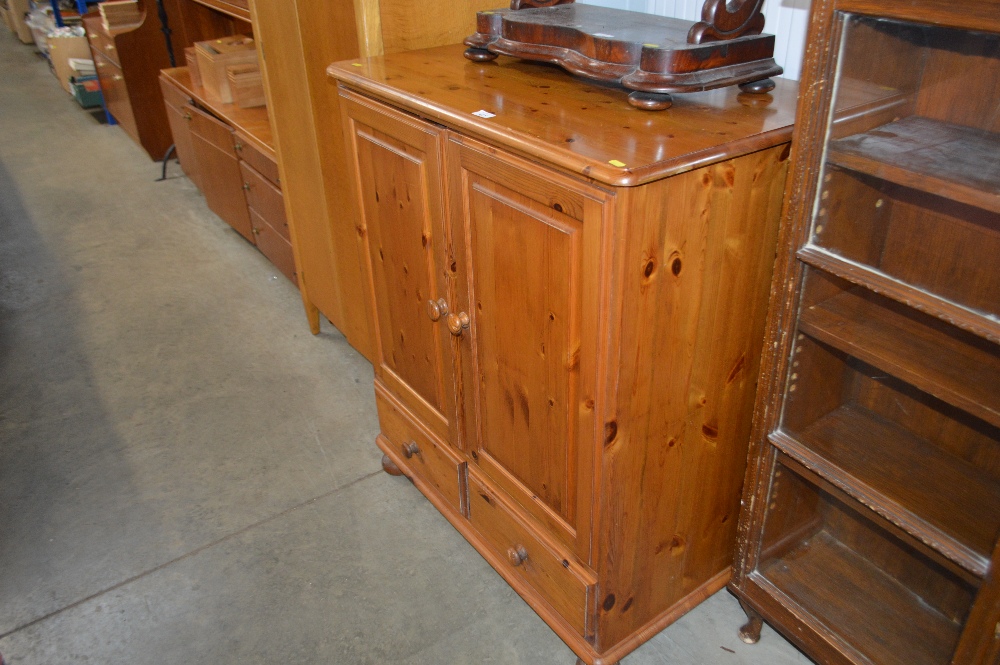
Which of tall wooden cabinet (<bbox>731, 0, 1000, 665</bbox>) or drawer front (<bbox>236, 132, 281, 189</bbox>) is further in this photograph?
drawer front (<bbox>236, 132, 281, 189</bbox>)

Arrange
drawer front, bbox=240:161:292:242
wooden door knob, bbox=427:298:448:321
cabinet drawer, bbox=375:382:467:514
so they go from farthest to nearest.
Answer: drawer front, bbox=240:161:292:242
cabinet drawer, bbox=375:382:467:514
wooden door knob, bbox=427:298:448:321

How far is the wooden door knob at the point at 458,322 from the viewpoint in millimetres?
1646

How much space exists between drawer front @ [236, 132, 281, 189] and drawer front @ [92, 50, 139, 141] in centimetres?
185

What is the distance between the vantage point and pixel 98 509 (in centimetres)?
226

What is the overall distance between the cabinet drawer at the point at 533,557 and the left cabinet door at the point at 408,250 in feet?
0.62

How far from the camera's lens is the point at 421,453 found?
83.4 inches

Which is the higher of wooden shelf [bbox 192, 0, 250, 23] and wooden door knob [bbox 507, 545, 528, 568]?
wooden shelf [bbox 192, 0, 250, 23]

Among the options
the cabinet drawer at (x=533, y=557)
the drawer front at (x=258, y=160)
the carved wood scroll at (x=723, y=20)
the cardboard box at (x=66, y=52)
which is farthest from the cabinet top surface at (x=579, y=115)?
the cardboard box at (x=66, y=52)

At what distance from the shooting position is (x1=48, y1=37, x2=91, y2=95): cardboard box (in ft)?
19.2

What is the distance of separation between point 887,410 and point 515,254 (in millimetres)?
837

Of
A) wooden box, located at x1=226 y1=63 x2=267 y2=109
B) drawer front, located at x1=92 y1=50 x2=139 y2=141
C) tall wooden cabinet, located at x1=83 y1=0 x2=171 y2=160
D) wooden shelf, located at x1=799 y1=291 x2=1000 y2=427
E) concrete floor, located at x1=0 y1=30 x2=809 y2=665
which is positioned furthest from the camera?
drawer front, located at x1=92 y1=50 x2=139 y2=141

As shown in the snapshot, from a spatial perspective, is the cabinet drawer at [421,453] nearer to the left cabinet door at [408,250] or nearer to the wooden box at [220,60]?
the left cabinet door at [408,250]

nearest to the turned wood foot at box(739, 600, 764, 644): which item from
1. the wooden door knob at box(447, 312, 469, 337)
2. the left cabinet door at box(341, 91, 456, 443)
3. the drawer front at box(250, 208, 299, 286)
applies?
the left cabinet door at box(341, 91, 456, 443)

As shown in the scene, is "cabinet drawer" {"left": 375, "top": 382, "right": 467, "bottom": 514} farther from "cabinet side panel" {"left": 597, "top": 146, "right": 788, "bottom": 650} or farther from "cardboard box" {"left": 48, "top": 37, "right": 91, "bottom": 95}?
"cardboard box" {"left": 48, "top": 37, "right": 91, "bottom": 95}
